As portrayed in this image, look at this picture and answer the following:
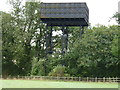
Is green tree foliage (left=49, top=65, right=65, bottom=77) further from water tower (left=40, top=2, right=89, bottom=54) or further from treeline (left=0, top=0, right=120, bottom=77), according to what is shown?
water tower (left=40, top=2, right=89, bottom=54)

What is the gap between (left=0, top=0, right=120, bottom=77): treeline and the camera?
4966cm

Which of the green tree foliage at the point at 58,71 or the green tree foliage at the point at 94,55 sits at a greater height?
the green tree foliage at the point at 94,55

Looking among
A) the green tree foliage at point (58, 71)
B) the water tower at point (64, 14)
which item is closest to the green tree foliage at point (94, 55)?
the green tree foliage at point (58, 71)

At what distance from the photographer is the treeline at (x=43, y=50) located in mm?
49656

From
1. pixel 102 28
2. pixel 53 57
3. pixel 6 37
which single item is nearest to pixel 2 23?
pixel 6 37

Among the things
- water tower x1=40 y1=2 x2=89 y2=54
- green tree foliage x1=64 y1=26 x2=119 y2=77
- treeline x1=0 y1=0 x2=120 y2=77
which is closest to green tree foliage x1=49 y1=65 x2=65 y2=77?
treeline x1=0 y1=0 x2=120 y2=77

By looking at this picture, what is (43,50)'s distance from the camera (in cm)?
5938

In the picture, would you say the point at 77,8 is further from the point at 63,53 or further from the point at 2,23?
the point at 2,23

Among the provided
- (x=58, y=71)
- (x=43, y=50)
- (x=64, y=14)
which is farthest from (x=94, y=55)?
(x=43, y=50)

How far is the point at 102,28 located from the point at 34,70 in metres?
12.2

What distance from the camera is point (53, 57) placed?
53.0 metres

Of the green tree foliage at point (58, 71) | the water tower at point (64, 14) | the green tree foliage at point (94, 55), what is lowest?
the green tree foliage at point (58, 71)

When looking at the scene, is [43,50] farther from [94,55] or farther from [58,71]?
[94,55]

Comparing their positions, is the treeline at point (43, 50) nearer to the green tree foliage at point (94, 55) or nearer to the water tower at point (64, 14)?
the green tree foliage at point (94, 55)
